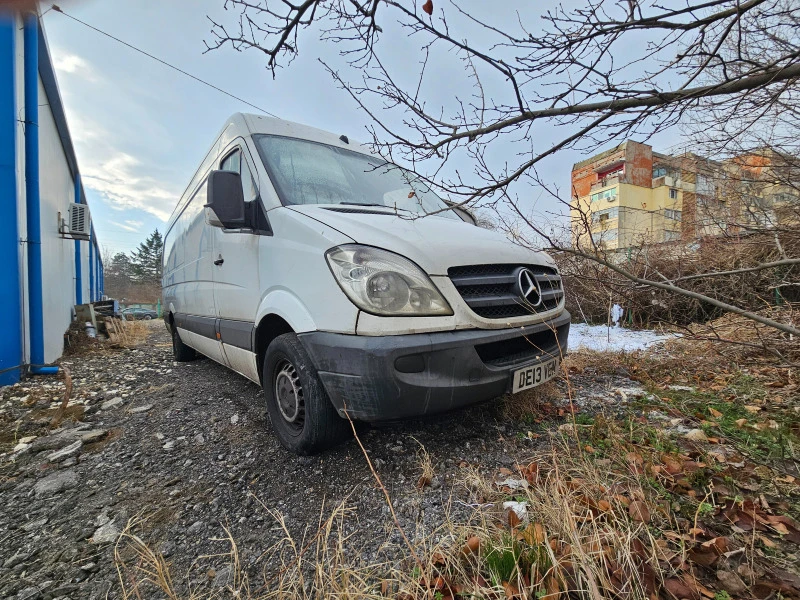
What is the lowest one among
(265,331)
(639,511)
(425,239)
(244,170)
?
(639,511)

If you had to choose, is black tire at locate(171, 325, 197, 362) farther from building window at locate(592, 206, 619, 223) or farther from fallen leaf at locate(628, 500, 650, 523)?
fallen leaf at locate(628, 500, 650, 523)

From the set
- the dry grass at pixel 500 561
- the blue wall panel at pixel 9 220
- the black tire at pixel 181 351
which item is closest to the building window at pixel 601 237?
the dry grass at pixel 500 561

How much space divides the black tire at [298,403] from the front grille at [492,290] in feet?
2.94

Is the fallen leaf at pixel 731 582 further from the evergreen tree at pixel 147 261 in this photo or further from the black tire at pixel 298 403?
the evergreen tree at pixel 147 261

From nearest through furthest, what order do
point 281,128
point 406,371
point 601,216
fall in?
point 406,371, point 601,216, point 281,128

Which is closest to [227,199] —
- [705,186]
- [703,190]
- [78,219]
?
[705,186]

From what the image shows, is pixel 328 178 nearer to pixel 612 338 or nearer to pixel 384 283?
pixel 384 283

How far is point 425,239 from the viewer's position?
1.92 m

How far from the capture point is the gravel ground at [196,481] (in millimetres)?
1428

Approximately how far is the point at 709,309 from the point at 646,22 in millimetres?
6319

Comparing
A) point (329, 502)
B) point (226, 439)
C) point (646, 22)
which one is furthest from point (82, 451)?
point (646, 22)

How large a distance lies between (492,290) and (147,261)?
222 feet

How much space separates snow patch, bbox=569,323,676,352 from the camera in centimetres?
490

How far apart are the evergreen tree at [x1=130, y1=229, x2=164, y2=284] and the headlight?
6119cm
